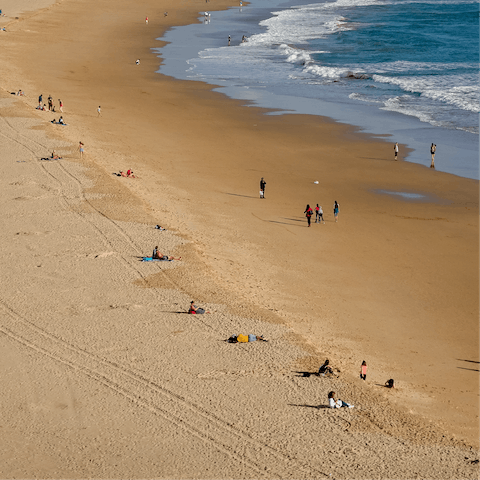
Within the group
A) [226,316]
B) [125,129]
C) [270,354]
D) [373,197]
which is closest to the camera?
[270,354]

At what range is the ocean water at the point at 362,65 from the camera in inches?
1606

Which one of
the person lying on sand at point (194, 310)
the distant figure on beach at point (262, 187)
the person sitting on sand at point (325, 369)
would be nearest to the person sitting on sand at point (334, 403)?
the person sitting on sand at point (325, 369)

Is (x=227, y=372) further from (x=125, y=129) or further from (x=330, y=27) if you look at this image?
(x=330, y=27)

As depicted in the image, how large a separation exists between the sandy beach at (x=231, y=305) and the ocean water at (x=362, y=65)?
415 cm

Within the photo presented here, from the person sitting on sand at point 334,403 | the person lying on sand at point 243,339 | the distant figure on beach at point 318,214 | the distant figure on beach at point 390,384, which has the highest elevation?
the distant figure on beach at point 318,214

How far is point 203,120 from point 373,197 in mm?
15755

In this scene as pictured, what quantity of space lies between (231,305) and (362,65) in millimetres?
42383

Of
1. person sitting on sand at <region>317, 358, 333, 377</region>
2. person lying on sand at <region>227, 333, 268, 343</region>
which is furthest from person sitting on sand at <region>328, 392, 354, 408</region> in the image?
person lying on sand at <region>227, 333, 268, 343</region>

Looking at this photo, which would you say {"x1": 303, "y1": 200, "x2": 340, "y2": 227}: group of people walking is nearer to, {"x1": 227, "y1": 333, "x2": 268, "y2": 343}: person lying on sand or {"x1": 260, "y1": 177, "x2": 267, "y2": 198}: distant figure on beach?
{"x1": 260, "y1": 177, "x2": 267, "y2": 198}: distant figure on beach

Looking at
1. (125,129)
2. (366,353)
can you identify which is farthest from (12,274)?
(125,129)

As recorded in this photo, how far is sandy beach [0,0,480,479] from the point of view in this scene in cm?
1437

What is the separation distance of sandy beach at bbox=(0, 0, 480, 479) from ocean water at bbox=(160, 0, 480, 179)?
415cm

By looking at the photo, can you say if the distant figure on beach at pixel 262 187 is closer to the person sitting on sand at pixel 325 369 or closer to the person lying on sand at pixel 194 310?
the person lying on sand at pixel 194 310

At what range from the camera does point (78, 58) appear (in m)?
59.4
